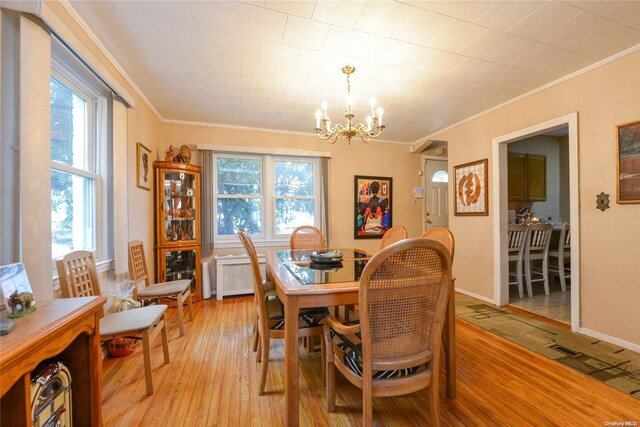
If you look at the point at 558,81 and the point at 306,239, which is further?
the point at 306,239

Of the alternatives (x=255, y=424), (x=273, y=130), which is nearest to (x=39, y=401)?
(x=255, y=424)

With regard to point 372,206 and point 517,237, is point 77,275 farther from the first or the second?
point 517,237

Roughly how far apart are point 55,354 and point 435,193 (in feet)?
16.6

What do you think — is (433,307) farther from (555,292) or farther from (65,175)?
(555,292)

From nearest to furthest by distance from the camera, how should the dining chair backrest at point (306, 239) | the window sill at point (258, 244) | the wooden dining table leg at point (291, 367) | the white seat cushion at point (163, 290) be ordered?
the wooden dining table leg at point (291, 367), the white seat cushion at point (163, 290), the dining chair backrest at point (306, 239), the window sill at point (258, 244)

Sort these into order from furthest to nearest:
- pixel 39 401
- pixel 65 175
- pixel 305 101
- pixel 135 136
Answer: pixel 305 101, pixel 135 136, pixel 65 175, pixel 39 401

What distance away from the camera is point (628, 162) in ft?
7.08

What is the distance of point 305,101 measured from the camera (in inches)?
121

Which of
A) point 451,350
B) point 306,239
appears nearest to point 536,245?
point 451,350

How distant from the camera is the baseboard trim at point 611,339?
2.12 meters

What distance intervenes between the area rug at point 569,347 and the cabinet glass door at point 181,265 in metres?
3.35

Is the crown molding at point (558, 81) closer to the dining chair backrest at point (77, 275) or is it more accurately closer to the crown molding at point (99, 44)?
the crown molding at point (99, 44)

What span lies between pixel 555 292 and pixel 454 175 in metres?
2.17

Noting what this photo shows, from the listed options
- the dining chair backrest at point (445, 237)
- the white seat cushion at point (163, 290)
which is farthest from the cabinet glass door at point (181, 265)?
the dining chair backrest at point (445, 237)
